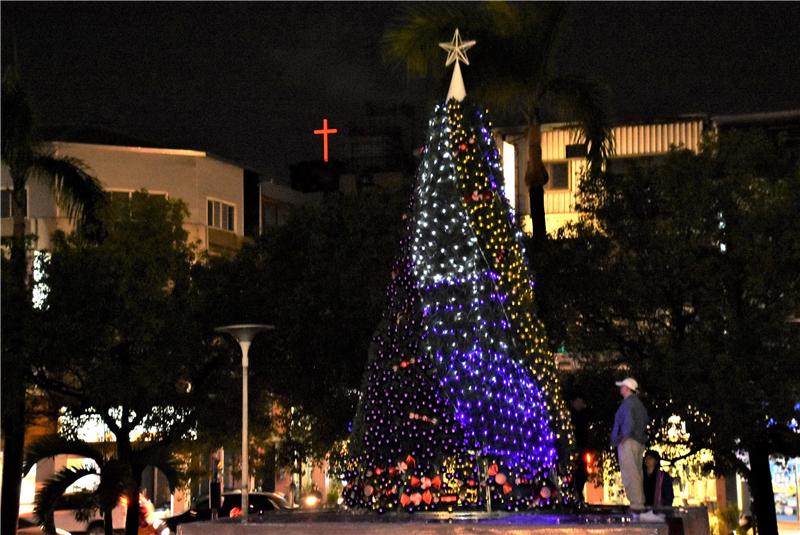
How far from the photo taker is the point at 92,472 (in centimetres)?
2531

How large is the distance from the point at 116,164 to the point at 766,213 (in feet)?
81.9

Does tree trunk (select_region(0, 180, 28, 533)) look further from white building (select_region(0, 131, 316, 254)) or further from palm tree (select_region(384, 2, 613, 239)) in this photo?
white building (select_region(0, 131, 316, 254))

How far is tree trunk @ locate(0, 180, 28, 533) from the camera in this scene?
2405 centimetres

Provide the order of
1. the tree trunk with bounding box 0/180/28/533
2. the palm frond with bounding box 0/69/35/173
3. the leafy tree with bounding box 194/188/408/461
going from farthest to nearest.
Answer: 1. the leafy tree with bounding box 194/188/408/461
2. the palm frond with bounding box 0/69/35/173
3. the tree trunk with bounding box 0/180/28/533

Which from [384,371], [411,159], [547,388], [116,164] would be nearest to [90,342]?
[384,371]

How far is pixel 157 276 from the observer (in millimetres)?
27047

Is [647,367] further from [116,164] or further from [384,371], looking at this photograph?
[116,164]

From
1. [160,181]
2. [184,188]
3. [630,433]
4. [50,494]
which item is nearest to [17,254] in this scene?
[50,494]

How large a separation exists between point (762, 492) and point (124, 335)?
41.7 ft

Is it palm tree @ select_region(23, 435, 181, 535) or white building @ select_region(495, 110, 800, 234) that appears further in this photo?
white building @ select_region(495, 110, 800, 234)

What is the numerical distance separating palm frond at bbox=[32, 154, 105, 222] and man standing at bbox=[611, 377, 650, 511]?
13149 mm

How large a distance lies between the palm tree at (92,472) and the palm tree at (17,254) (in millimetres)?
561

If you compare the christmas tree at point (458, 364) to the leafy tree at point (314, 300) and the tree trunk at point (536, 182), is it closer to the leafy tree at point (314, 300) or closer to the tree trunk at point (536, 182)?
the tree trunk at point (536, 182)

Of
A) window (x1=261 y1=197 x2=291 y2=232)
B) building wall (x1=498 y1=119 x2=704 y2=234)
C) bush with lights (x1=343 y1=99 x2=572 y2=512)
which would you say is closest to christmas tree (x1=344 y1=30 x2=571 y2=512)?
bush with lights (x1=343 y1=99 x2=572 y2=512)
